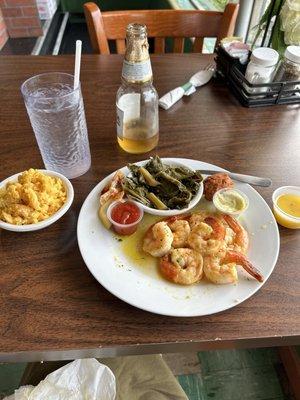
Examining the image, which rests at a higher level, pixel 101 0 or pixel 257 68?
pixel 257 68

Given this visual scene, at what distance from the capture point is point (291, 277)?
67 centimetres

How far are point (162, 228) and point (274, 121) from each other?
2.05 feet

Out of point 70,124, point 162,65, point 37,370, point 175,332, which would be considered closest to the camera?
point 175,332

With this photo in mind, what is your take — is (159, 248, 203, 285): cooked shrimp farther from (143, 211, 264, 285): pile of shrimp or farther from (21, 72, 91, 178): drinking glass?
(21, 72, 91, 178): drinking glass

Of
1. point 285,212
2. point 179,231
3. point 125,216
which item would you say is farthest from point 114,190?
point 285,212

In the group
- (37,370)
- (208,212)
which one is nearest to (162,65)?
(208,212)

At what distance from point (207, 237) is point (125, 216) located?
180 millimetres

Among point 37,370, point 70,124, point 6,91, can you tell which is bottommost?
point 37,370

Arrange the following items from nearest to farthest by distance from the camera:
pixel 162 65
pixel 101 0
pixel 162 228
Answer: pixel 162 228
pixel 162 65
pixel 101 0

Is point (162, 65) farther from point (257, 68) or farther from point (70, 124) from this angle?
point (70, 124)

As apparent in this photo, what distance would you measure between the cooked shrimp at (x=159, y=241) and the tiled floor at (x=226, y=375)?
0.82 metres

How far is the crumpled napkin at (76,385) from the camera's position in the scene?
0.87 m

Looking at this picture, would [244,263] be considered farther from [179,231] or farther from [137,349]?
[137,349]

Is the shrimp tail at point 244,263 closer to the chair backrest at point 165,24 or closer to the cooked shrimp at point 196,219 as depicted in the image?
the cooked shrimp at point 196,219
